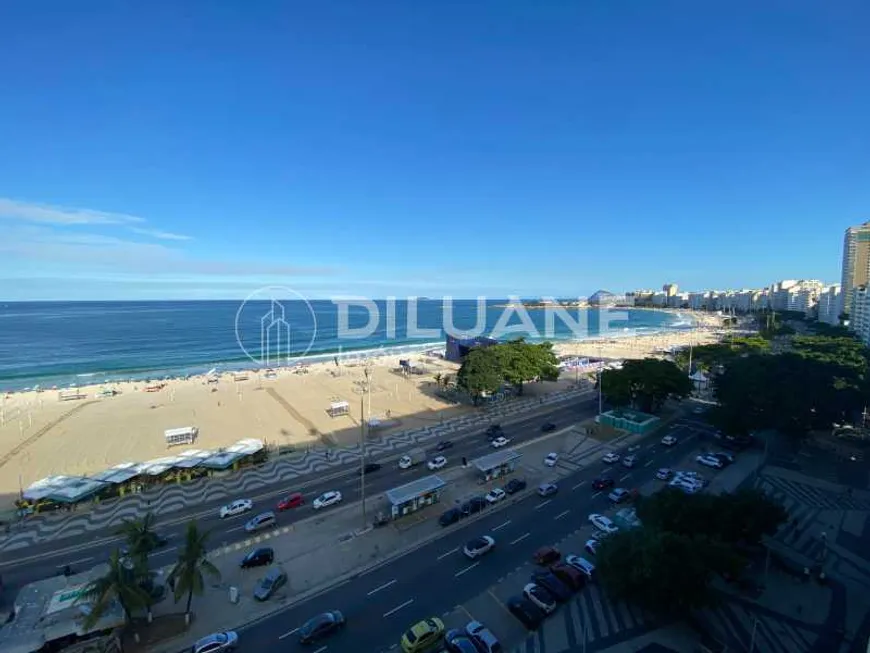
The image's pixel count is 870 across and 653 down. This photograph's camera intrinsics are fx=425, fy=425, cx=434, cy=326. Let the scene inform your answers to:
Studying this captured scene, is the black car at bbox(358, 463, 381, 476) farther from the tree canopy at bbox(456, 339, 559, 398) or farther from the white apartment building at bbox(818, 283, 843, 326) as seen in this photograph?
the white apartment building at bbox(818, 283, 843, 326)

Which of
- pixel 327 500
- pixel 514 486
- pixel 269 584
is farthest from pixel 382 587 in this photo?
pixel 514 486

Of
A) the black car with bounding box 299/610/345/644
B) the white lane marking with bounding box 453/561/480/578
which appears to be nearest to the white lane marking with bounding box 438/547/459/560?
the white lane marking with bounding box 453/561/480/578

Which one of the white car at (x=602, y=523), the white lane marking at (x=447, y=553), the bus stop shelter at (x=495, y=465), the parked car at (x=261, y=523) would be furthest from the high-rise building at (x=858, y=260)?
the parked car at (x=261, y=523)

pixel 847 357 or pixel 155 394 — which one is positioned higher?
pixel 847 357

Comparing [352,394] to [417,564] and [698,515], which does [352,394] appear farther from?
[698,515]

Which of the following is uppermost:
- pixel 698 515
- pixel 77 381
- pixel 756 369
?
pixel 756 369

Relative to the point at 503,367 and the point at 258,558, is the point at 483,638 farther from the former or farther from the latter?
the point at 503,367

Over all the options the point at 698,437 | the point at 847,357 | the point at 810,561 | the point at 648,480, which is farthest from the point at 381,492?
the point at 847,357

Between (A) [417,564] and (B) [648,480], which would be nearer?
(A) [417,564]

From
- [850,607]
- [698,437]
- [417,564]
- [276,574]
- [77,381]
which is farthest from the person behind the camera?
[77,381]
